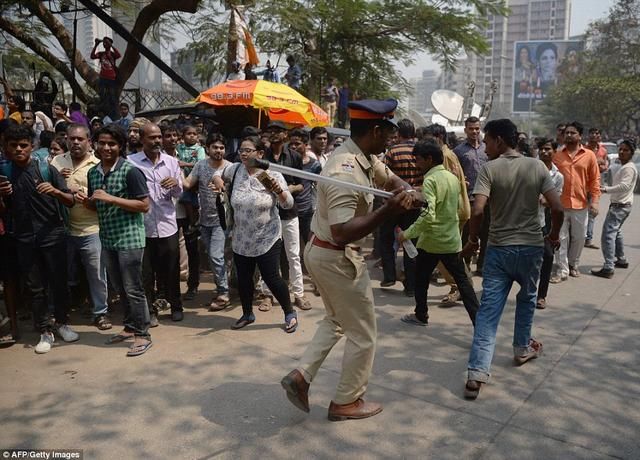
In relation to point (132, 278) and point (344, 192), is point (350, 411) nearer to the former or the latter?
point (344, 192)

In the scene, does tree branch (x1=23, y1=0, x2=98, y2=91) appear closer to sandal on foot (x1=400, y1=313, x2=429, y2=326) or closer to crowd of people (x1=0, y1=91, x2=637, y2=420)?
crowd of people (x1=0, y1=91, x2=637, y2=420)

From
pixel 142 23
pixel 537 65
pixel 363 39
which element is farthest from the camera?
pixel 537 65

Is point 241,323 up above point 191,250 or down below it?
below

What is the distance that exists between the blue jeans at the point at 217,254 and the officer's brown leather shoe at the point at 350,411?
2667 mm

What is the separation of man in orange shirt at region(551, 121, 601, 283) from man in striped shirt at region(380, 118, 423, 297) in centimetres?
198

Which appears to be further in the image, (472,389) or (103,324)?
(103,324)

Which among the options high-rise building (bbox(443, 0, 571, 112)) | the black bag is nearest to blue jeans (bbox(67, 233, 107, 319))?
the black bag

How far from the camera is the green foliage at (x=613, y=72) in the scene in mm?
40062

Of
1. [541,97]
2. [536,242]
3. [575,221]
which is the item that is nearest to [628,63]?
[575,221]

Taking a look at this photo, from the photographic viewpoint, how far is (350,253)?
127 inches

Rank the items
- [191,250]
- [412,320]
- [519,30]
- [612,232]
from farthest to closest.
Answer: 1. [519,30]
2. [612,232]
3. [191,250]
4. [412,320]

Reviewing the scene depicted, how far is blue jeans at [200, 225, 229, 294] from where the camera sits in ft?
19.1

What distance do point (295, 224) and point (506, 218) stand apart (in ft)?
7.99

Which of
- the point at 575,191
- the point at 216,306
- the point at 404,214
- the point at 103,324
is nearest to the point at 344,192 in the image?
the point at 404,214
